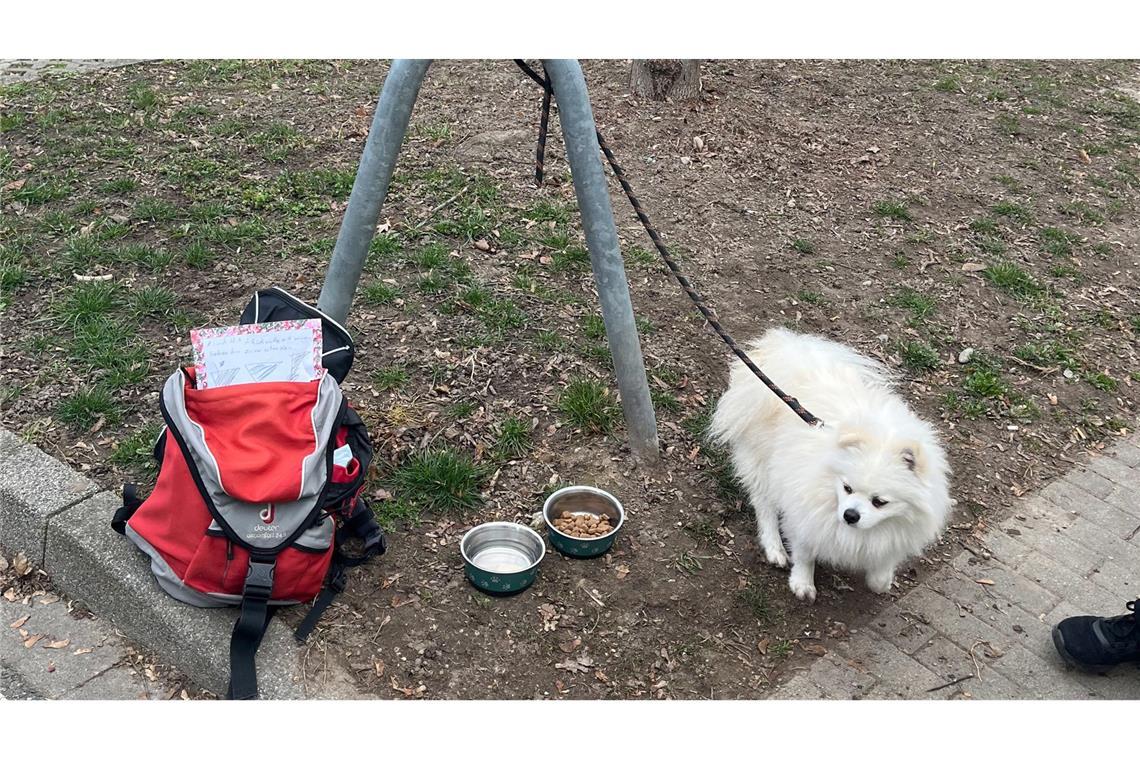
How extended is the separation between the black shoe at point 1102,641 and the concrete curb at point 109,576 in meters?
2.38

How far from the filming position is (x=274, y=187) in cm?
523

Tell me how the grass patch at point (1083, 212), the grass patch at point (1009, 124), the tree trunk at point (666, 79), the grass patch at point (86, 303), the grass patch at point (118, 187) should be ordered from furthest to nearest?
1. the grass patch at point (1009, 124)
2. the tree trunk at point (666, 79)
3. the grass patch at point (1083, 212)
4. the grass patch at point (118, 187)
5. the grass patch at point (86, 303)

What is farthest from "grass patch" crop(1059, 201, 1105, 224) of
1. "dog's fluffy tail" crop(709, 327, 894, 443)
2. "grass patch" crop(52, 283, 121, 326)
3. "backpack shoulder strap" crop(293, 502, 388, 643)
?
"grass patch" crop(52, 283, 121, 326)

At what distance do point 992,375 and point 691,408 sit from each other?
1.63 m

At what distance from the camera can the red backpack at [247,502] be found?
2.77 metres

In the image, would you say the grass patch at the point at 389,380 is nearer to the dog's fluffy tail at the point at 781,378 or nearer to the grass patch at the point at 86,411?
the grass patch at the point at 86,411

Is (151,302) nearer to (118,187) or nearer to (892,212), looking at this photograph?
(118,187)

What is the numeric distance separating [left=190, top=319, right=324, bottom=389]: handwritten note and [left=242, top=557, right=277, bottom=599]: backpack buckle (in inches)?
23.4

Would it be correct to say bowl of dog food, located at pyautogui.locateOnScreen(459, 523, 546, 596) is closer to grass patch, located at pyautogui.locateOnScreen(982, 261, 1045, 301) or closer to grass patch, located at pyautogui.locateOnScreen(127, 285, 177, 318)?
grass patch, located at pyautogui.locateOnScreen(127, 285, 177, 318)

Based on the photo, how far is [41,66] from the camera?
6480mm

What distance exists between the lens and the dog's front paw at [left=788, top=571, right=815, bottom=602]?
10.7ft

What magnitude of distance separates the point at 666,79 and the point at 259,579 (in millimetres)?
4726

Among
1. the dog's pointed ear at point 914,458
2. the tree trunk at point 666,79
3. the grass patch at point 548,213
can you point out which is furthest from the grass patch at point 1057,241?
the dog's pointed ear at point 914,458

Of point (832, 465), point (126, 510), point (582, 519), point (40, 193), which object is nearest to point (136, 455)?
point (126, 510)
